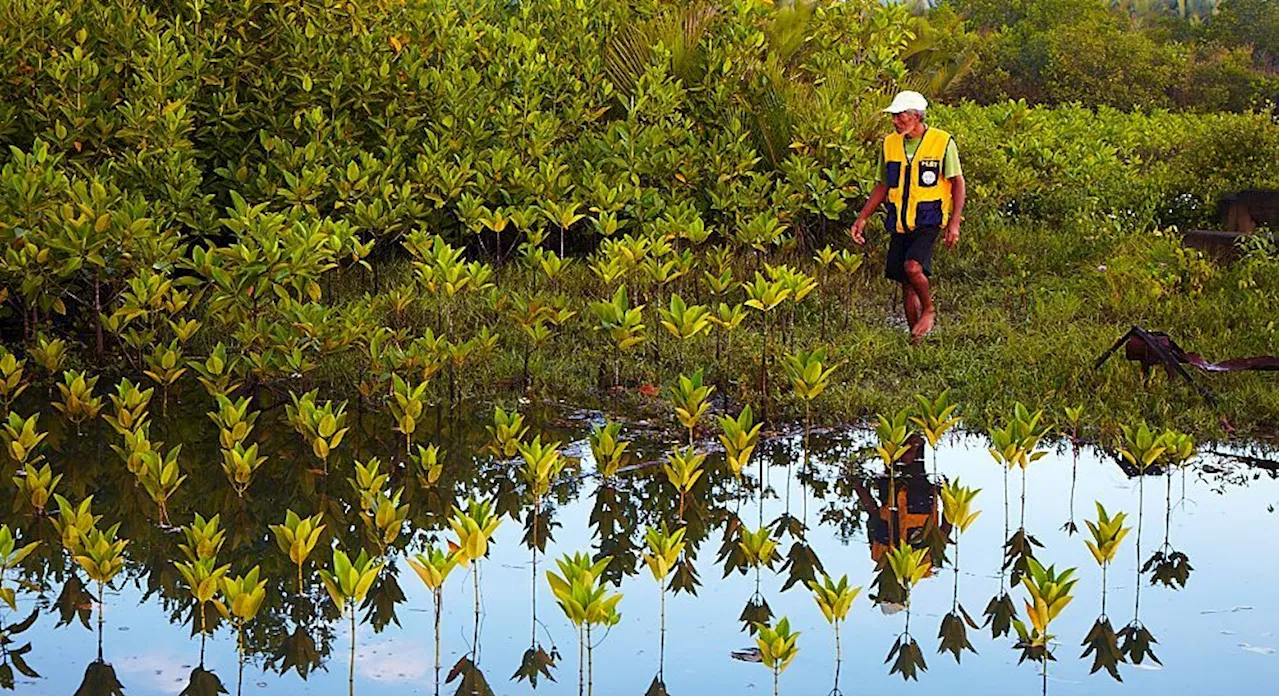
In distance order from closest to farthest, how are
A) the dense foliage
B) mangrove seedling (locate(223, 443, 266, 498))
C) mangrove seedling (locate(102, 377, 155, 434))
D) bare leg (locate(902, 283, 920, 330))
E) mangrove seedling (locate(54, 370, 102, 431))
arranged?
mangrove seedling (locate(223, 443, 266, 498))
mangrove seedling (locate(102, 377, 155, 434))
mangrove seedling (locate(54, 370, 102, 431))
the dense foliage
bare leg (locate(902, 283, 920, 330))

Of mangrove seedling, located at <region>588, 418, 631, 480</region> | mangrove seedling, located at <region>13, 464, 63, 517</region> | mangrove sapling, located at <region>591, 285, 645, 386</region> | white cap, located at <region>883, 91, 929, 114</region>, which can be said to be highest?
white cap, located at <region>883, 91, 929, 114</region>

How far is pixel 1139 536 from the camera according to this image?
5.69 metres

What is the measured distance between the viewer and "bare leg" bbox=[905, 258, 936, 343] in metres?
8.55

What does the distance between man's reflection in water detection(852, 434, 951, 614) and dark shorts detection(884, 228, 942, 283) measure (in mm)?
1993

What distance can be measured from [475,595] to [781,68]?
22.1ft

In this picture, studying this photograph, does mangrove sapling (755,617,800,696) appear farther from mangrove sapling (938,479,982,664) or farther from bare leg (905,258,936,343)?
bare leg (905,258,936,343)

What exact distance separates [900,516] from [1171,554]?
95 centimetres

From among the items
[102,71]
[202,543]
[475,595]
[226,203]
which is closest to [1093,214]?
[226,203]

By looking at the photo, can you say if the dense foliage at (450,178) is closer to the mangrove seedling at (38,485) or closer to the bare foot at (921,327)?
the bare foot at (921,327)

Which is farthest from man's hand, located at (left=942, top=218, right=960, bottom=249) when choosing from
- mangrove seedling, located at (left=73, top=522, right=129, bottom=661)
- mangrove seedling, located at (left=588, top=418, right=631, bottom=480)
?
mangrove seedling, located at (left=73, top=522, right=129, bottom=661)

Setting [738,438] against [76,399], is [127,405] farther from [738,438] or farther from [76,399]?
[738,438]

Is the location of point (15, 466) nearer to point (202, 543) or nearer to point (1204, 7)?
point (202, 543)

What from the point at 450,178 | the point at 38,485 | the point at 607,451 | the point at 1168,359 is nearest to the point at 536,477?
the point at 607,451

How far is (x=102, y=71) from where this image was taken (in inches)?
347
